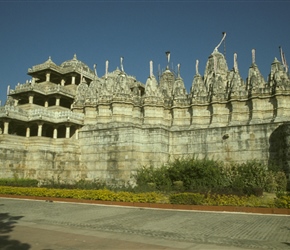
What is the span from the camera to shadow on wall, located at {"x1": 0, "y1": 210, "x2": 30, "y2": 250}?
28.6 ft

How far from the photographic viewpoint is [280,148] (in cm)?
2577

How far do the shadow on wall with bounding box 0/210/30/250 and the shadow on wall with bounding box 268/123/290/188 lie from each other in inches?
833

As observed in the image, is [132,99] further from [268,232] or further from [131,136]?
[268,232]

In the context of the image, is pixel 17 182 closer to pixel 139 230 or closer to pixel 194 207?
pixel 194 207

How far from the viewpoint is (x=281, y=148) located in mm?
25516

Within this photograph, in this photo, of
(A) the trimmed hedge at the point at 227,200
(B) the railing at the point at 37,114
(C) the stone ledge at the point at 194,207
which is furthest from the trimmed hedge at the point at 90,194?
(B) the railing at the point at 37,114

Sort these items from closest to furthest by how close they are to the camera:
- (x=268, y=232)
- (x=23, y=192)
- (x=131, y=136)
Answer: (x=268, y=232) < (x=23, y=192) < (x=131, y=136)

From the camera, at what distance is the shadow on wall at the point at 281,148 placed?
2430cm

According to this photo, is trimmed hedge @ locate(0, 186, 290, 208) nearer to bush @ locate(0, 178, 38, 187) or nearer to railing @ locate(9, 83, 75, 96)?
bush @ locate(0, 178, 38, 187)

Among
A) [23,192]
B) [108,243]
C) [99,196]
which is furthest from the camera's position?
[23,192]

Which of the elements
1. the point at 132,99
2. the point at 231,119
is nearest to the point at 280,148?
the point at 231,119

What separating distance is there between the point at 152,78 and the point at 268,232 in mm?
25453

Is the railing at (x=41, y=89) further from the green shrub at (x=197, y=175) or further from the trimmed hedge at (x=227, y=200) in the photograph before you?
the trimmed hedge at (x=227, y=200)

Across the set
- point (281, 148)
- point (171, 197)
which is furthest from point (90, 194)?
point (281, 148)
